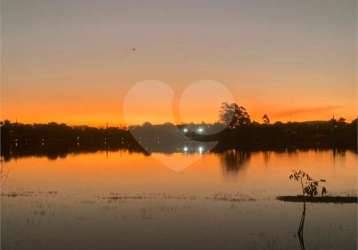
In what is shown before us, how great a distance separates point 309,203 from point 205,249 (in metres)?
12.6

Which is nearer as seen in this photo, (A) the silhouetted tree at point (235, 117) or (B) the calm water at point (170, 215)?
(B) the calm water at point (170, 215)

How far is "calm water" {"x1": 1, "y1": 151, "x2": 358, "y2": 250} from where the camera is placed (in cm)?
2259

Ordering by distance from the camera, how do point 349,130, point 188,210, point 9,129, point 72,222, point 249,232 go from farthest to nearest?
1. point 9,129
2. point 349,130
3. point 188,210
4. point 72,222
5. point 249,232

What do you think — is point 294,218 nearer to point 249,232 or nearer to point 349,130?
point 249,232

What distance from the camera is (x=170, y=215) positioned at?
94.8 ft

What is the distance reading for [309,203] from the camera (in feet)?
105

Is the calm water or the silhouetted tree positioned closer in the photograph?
the calm water

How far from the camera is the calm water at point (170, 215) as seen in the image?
2259 centimetres

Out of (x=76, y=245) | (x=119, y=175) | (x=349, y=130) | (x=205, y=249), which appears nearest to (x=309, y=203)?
(x=205, y=249)

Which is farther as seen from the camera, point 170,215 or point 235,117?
point 235,117

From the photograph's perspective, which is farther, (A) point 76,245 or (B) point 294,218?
(B) point 294,218

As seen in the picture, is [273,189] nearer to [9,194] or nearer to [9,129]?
[9,194]

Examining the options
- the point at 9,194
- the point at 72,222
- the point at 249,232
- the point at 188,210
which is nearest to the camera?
the point at 249,232

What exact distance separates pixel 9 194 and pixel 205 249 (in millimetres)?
22218
